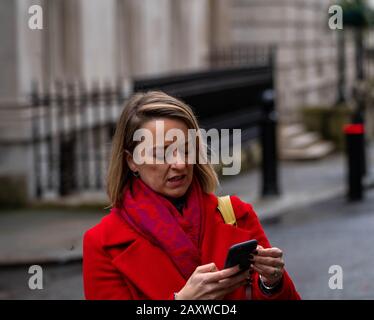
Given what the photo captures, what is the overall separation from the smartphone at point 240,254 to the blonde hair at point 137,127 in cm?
34

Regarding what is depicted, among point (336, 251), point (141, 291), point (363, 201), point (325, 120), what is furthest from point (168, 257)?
point (325, 120)

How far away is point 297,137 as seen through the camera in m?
21.2

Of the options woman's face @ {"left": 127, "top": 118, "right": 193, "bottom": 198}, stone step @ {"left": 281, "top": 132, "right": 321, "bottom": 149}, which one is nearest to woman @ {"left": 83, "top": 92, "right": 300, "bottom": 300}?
woman's face @ {"left": 127, "top": 118, "right": 193, "bottom": 198}

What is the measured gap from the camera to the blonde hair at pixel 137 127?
310 cm

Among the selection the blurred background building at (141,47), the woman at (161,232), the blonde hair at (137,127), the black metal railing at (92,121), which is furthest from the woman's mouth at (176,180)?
the blurred background building at (141,47)

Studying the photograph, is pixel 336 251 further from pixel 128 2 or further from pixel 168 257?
Answer: pixel 128 2

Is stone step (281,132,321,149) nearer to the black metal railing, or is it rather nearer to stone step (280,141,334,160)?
stone step (280,141,334,160)

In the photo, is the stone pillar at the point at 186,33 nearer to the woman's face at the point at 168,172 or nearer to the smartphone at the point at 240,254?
the woman's face at the point at 168,172

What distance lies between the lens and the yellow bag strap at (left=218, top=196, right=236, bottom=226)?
10.5 feet

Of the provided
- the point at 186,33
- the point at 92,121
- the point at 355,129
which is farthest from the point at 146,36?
the point at 355,129

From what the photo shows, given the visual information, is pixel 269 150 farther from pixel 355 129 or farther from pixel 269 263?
pixel 269 263
